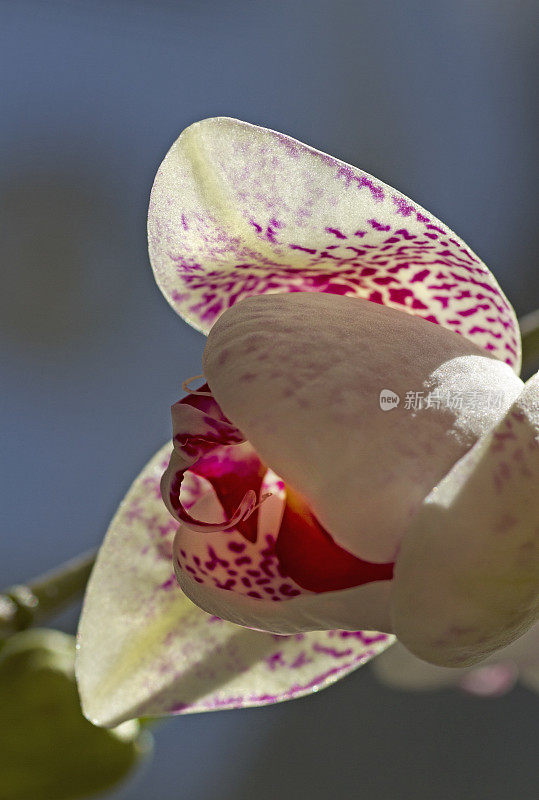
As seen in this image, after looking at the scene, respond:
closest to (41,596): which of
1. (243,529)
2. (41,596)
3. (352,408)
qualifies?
(41,596)

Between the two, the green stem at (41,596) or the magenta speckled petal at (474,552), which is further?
the green stem at (41,596)

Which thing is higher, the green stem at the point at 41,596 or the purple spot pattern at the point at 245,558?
the purple spot pattern at the point at 245,558

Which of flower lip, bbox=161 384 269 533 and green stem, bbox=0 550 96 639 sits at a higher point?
flower lip, bbox=161 384 269 533

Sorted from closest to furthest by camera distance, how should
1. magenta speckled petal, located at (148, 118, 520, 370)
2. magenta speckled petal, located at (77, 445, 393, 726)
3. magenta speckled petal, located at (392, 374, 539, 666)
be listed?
magenta speckled petal, located at (392, 374, 539, 666) < magenta speckled petal, located at (148, 118, 520, 370) < magenta speckled petal, located at (77, 445, 393, 726)

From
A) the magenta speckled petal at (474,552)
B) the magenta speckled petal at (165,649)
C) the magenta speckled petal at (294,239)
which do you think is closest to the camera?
the magenta speckled petal at (474,552)

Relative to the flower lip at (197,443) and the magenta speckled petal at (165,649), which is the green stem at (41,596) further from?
the flower lip at (197,443)

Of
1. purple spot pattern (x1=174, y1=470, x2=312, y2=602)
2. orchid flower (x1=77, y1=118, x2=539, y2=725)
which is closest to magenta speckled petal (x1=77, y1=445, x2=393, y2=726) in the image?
orchid flower (x1=77, y1=118, x2=539, y2=725)

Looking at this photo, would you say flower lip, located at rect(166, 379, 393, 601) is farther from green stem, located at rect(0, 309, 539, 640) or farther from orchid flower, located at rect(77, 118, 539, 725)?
green stem, located at rect(0, 309, 539, 640)

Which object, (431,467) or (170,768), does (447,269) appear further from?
(170,768)

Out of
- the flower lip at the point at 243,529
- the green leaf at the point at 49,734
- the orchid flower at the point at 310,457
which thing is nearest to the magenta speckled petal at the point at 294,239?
the orchid flower at the point at 310,457
